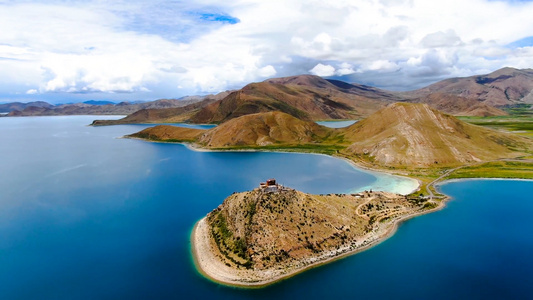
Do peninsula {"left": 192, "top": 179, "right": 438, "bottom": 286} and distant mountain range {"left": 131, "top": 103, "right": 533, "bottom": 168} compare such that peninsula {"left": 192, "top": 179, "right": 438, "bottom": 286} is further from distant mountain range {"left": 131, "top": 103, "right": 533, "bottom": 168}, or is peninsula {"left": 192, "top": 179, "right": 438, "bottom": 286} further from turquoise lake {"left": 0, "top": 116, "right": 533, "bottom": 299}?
distant mountain range {"left": 131, "top": 103, "right": 533, "bottom": 168}

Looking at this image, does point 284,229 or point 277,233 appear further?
point 284,229

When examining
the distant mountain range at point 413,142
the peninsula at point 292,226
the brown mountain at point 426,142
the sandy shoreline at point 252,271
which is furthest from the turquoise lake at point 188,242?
the distant mountain range at point 413,142

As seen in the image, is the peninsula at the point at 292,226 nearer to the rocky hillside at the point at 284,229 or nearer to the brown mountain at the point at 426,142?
the rocky hillside at the point at 284,229

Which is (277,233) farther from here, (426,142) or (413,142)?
(426,142)

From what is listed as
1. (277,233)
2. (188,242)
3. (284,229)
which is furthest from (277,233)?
(188,242)

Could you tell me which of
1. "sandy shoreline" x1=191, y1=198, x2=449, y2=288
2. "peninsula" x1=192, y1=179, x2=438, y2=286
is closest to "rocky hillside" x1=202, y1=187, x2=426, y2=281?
"peninsula" x1=192, y1=179, x2=438, y2=286

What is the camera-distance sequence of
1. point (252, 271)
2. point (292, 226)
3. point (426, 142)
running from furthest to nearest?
point (426, 142) → point (292, 226) → point (252, 271)

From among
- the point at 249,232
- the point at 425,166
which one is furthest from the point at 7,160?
the point at 425,166
